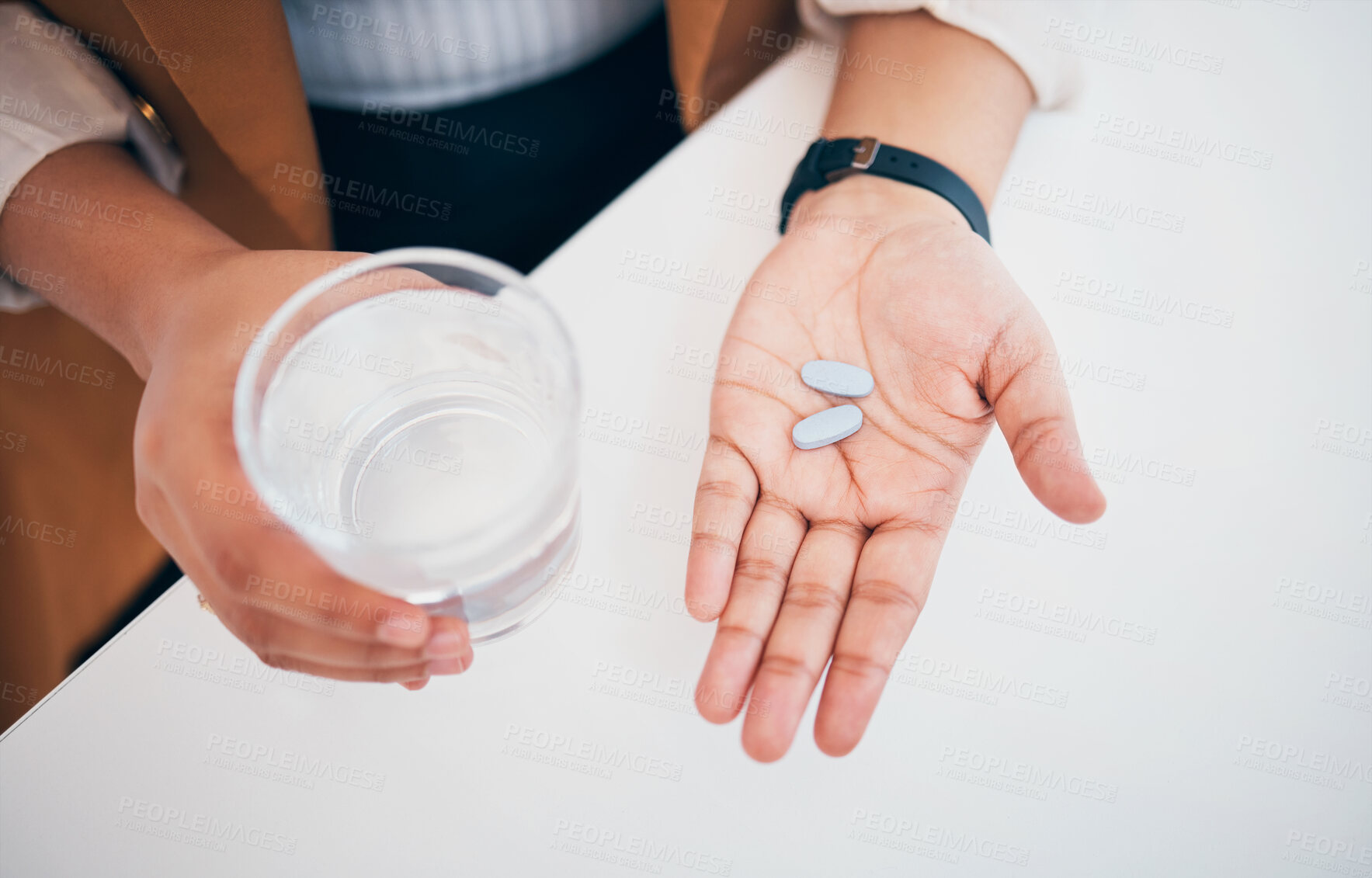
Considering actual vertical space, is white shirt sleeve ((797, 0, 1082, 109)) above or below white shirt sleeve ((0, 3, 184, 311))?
above

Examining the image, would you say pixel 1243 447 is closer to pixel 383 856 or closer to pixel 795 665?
pixel 795 665

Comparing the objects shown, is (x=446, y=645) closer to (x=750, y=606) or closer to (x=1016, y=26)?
(x=750, y=606)

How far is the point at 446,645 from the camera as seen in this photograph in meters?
0.59

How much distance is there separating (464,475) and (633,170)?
980 millimetres

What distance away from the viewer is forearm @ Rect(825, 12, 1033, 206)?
3.32ft

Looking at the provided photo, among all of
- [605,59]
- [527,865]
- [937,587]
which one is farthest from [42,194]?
[937,587]

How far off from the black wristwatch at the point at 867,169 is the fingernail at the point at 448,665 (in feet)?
2.36

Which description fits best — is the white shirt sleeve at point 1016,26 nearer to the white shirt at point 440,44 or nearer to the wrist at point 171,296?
the white shirt at point 440,44

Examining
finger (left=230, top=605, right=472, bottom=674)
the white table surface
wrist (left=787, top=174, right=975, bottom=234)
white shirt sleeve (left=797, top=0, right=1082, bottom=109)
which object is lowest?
the white table surface

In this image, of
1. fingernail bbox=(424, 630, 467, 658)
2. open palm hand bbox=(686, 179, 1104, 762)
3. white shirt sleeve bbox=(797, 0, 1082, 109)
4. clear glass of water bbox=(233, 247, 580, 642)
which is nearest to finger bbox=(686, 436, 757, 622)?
open palm hand bbox=(686, 179, 1104, 762)

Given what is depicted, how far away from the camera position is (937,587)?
2.63 feet

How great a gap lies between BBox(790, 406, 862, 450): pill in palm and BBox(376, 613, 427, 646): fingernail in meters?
0.47

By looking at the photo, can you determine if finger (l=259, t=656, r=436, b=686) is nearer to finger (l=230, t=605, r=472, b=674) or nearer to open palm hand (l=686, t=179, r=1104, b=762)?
finger (l=230, t=605, r=472, b=674)

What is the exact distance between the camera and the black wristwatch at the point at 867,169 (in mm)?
964
